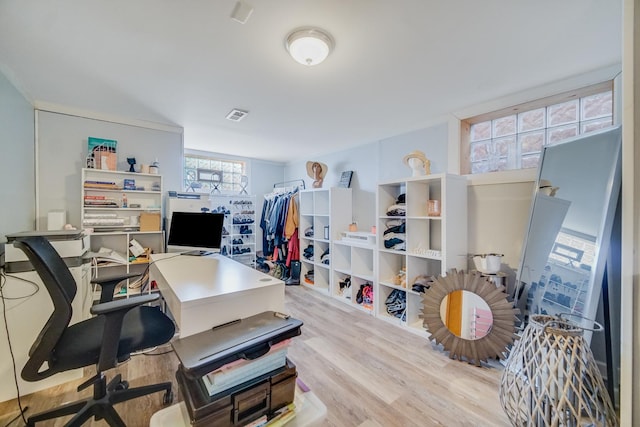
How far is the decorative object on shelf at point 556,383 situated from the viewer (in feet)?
3.75

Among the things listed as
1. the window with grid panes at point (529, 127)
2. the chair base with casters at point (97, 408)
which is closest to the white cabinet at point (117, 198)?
the chair base with casters at point (97, 408)

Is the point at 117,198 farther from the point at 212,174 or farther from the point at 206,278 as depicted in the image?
the point at 206,278

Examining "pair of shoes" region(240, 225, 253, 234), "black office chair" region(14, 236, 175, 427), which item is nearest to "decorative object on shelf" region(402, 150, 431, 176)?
"black office chair" region(14, 236, 175, 427)

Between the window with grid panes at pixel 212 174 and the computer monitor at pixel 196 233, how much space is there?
7.10 ft

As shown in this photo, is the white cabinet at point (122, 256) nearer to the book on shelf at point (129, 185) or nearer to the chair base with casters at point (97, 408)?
the book on shelf at point (129, 185)

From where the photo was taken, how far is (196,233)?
247cm

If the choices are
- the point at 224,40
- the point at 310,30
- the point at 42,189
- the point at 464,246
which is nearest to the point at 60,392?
the point at 42,189

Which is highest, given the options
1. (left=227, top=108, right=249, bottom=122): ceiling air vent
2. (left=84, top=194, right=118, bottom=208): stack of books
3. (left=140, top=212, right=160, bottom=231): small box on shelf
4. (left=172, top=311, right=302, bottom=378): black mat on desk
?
(left=227, top=108, right=249, bottom=122): ceiling air vent

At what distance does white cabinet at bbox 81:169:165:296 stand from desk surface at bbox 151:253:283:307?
3.33 feet

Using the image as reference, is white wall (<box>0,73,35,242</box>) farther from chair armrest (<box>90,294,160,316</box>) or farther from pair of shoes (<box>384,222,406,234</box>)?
pair of shoes (<box>384,222,406,234</box>)

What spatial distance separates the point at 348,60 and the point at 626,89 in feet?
4.92

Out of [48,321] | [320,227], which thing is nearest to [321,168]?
[320,227]

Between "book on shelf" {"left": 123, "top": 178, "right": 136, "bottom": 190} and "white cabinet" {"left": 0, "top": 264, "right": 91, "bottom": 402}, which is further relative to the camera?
"book on shelf" {"left": 123, "top": 178, "right": 136, "bottom": 190}

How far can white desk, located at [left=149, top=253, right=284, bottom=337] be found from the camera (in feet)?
3.73
